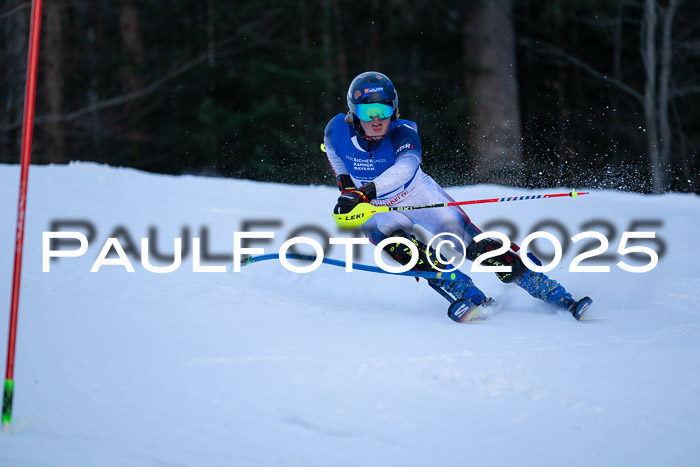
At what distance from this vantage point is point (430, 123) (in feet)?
45.3

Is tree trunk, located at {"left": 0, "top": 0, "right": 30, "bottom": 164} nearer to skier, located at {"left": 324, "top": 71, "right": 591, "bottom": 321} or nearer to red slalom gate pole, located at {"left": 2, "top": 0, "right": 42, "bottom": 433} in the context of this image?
skier, located at {"left": 324, "top": 71, "right": 591, "bottom": 321}

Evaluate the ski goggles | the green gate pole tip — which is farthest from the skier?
the green gate pole tip

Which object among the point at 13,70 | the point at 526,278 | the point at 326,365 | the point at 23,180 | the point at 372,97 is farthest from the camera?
the point at 13,70

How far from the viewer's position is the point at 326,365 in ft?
10.7

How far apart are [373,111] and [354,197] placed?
521 mm

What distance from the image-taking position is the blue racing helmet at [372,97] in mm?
4375

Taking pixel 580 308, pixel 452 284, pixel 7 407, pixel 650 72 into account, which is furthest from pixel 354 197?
pixel 650 72

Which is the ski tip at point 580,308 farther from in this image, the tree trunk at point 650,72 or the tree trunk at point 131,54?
the tree trunk at point 131,54

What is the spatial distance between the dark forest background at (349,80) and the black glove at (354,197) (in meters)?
8.02

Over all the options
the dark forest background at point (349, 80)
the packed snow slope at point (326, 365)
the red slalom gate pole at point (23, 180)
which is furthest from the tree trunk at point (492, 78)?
the red slalom gate pole at point (23, 180)

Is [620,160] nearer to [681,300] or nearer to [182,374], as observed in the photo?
[681,300]

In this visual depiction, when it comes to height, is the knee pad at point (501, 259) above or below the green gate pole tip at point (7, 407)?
above

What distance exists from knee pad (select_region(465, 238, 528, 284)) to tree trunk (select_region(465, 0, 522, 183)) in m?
8.08

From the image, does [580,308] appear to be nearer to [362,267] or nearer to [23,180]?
[362,267]
